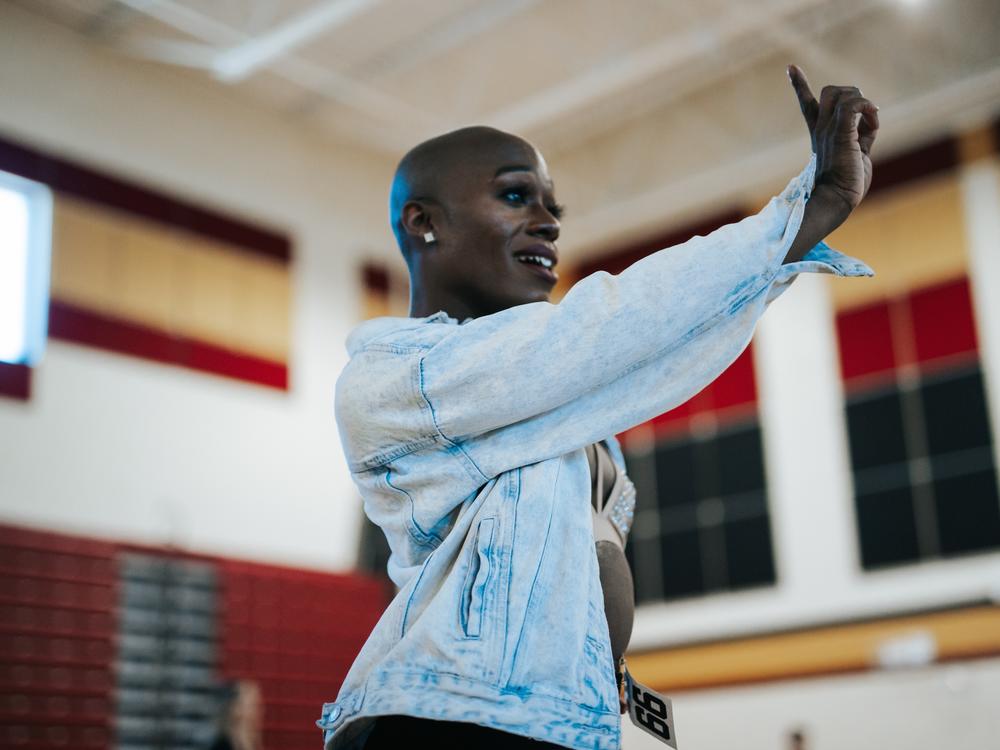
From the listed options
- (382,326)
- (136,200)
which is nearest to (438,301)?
(382,326)

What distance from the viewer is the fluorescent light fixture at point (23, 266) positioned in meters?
11.0

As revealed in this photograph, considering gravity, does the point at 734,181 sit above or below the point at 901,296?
above

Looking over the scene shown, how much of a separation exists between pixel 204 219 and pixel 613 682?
12106 millimetres

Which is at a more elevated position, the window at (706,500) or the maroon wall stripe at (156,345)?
the maroon wall stripe at (156,345)

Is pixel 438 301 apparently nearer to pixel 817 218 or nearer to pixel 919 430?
pixel 817 218

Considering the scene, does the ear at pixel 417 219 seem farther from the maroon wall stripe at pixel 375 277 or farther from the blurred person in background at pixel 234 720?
the maroon wall stripe at pixel 375 277

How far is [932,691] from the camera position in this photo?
1220cm

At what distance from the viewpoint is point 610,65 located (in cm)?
1344

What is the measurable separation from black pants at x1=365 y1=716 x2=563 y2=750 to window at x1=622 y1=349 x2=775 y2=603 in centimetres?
1244

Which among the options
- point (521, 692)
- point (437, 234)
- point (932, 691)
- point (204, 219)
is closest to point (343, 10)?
point (204, 219)

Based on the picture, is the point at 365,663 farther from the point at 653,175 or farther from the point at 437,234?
the point at 653,175

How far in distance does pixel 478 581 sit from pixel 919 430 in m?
12.2

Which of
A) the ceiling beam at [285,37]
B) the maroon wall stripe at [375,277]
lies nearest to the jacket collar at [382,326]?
the ceiling beam at [285,37]

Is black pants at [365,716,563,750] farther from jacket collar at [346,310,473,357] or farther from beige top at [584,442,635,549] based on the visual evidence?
jacket collar at [346,310,473,357]
